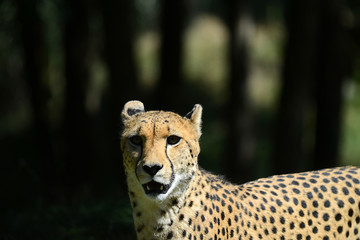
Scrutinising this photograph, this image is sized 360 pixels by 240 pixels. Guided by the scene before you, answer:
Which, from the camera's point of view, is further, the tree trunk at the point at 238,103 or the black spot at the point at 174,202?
the tree trunk at the point at 238,103

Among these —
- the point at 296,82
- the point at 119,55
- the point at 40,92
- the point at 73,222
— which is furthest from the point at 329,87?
the point at 73,222

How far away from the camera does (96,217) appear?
24.3 ft

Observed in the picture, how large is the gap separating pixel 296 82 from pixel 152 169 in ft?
30.6

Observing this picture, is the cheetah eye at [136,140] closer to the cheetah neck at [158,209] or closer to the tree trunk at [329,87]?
the cheetah neck at [158,209]

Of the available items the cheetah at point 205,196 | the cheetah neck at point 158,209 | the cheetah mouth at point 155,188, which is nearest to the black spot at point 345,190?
the cheetah at point 205,196

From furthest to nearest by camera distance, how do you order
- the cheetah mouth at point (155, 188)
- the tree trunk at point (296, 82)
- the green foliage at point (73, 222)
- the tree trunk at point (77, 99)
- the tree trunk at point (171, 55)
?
the tree trunk at point (171, 55) → the tree trunk at point (296, 82) → the tree trunk at point (77, 99) → the green foliage at point (73, 222) → the cheetah mouth at point (155, 188)

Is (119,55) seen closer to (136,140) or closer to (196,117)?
(196,117)

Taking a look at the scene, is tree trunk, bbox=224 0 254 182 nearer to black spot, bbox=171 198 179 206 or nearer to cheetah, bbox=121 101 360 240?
cheetah, bbox=121 101 360 240

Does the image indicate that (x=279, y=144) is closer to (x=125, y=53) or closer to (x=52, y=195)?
(x=125, y=53)

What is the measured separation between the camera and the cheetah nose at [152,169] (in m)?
4.57

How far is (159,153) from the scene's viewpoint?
4672 millimetres

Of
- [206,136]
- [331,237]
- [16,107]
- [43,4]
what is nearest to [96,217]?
[331,237]

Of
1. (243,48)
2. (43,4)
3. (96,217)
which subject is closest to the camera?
(96,217)

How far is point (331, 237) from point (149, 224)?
5.40 feet
